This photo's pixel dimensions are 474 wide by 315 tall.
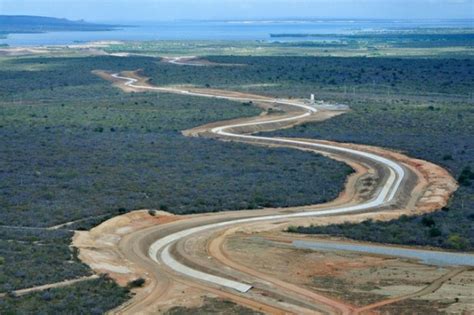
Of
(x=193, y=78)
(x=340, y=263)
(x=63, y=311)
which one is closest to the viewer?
(x=63, y=311)

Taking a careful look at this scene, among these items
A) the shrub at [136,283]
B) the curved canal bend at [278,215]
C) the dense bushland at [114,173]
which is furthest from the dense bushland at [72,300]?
the curved canal bend at [278,215]

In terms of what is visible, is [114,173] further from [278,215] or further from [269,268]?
[269,268]

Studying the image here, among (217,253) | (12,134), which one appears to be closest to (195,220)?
(217,253)

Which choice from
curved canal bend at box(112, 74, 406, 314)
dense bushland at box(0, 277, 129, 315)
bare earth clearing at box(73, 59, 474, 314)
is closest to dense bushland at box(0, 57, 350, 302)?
dense bushland at box(0, 277, 129, 315)

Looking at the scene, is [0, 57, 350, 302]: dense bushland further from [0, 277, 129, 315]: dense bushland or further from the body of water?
the body of water

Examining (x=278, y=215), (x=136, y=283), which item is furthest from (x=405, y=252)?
(x=136, y=283)

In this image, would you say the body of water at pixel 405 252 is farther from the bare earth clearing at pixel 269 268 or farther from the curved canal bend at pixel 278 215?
the curved canal bend at pixel 278 215

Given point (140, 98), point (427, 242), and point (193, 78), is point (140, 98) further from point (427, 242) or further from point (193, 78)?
point (427, 242)

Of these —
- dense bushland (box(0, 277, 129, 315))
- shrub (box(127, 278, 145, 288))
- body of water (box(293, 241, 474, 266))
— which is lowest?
body of water (box(293, 241, 474, 266))
